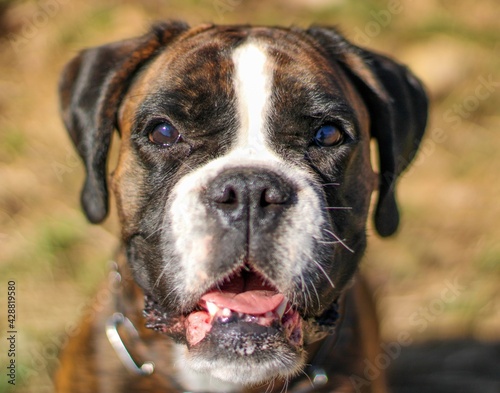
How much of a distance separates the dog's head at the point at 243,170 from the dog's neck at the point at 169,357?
20cm

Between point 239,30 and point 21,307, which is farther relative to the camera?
point 21,307

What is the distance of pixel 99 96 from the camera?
298cm

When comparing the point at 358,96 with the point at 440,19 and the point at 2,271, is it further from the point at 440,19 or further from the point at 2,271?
the point at 440,19

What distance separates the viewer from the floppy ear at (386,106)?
3016 millimetres

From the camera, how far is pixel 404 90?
3.13 metres

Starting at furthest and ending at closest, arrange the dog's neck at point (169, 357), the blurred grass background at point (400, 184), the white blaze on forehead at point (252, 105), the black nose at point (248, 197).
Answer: the blurred grass background at point (400, 184)
the dog's neck at point (169, 357)
the white blaze on forehead at point (252, 105)
the black nose at point (248, 197)

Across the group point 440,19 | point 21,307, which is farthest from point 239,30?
point 440,19

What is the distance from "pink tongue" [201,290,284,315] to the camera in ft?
8.16

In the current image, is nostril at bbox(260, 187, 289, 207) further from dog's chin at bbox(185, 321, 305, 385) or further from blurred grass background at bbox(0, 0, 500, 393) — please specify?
blurred grass background at bbox(0, 0, 500, 393)

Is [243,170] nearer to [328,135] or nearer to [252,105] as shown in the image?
[252,105]

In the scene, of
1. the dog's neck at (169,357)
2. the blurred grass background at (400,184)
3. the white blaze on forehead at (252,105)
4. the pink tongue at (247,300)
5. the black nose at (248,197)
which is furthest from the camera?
the blurred grass background at (400,184)

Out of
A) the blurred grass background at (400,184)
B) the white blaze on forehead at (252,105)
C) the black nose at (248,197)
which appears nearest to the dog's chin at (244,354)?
the black nose at (248,197)

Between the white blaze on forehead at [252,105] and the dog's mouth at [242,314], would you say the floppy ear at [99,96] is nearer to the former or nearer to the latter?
the white blaze on forehead at [252,105]

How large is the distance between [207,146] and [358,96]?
65cm
